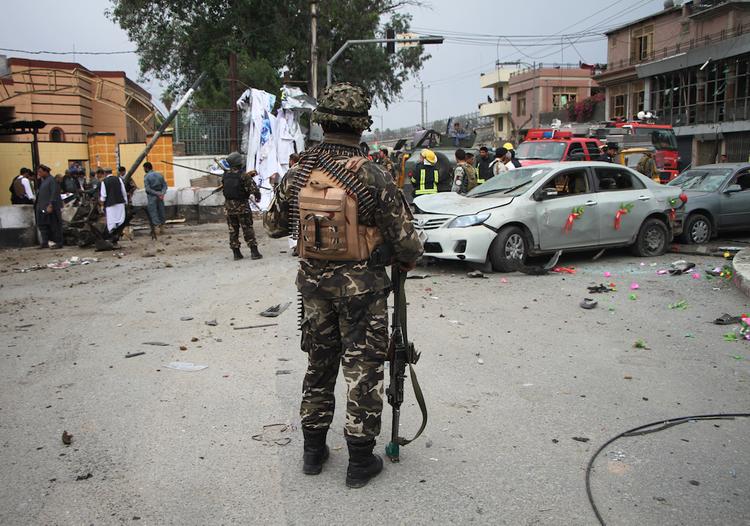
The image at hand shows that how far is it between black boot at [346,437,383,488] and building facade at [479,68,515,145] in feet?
214

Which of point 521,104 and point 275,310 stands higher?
point 521,104

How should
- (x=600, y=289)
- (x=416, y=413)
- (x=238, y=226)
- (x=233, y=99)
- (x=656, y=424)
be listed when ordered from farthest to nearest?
(x=233, y=99) < (x=238, y=226) < (x=600, y=289) < (x=416, y=413) < (x=656, y=424)

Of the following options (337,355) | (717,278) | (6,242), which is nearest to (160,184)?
(6,242)

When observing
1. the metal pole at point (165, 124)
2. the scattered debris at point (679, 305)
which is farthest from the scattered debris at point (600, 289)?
the metal pole at point (165, 124)

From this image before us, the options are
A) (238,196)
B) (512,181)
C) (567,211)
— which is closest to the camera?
(567,211)

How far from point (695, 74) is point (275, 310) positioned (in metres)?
36.3

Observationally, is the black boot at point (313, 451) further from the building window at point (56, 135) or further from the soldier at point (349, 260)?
the building window at point (56, 135)

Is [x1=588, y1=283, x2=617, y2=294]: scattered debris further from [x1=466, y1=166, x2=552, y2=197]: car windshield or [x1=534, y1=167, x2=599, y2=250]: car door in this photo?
[x1=466, y1=166, x2=552, y2=197]: car windshield

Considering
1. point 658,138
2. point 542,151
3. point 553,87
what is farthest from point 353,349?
point 553,87

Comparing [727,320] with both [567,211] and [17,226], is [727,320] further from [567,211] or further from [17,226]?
[17,226]

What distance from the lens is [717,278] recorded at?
9047 mm

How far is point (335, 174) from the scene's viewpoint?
3361 mm

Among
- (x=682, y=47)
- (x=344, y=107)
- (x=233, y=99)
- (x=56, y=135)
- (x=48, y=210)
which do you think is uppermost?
(x=682, y=47)

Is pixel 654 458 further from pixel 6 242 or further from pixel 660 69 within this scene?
pixel 660 69
